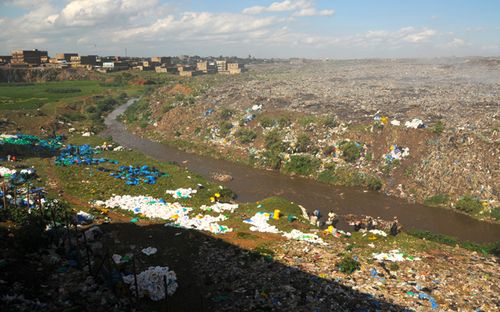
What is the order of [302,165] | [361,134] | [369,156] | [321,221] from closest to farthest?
[321,221]
[369,156]
[302,165]
[361,134]

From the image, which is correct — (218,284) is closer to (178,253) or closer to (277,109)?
(178,253)

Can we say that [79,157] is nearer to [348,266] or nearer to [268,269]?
[268,269]

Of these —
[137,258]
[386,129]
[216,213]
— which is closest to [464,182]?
[386,129]

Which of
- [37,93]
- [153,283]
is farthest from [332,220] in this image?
[37,93]

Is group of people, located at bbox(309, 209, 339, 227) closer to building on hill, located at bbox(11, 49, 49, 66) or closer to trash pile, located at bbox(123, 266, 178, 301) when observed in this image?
trash pile, located at bbox(123, 266, 178, 301)

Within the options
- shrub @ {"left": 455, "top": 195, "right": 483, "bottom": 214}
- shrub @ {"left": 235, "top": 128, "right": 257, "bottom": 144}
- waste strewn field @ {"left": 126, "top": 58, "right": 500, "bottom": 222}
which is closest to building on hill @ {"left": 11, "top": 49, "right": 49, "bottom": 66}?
waste strewn field @ {"left": 126, "top": 58, "right": 500, "bottom": 222}
